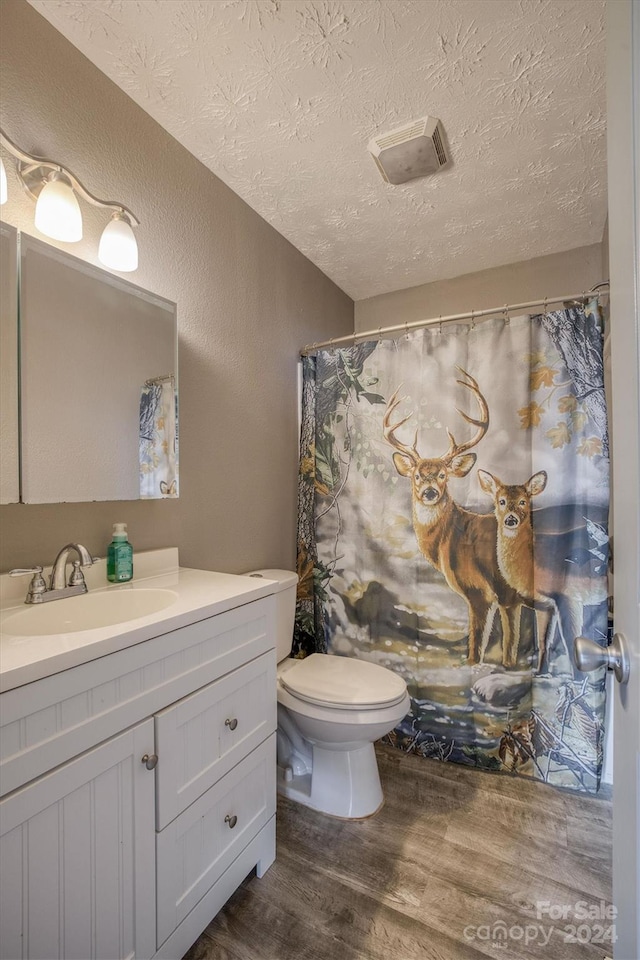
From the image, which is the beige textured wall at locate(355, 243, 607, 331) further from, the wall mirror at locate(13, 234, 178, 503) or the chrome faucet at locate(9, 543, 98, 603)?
the chrome faucet at locate(9, 543, 98, 603)

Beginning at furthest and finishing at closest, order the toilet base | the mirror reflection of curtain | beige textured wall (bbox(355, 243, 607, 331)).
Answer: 1. beige textured wall (bbox(355, 243, 607, 331))
2. the toilet base
3. the mirror reflection of curtain

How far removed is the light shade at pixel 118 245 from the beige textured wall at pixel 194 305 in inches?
1.7

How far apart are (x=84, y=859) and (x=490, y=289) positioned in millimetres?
2801

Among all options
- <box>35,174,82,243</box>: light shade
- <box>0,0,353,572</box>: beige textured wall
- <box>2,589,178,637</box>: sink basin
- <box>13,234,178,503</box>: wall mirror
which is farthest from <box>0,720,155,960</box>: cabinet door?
<box>35,174,82,243</box>: light shade

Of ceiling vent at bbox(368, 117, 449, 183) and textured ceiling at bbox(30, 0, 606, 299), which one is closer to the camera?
textured ceiling at bbox(30, 0, 606, 299)

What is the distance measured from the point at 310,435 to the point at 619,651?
1689 mm

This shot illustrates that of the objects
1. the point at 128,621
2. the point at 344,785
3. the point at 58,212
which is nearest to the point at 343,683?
the point at 344,785

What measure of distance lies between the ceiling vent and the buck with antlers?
80cm

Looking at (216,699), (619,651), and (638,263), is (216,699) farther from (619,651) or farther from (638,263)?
(638,263)

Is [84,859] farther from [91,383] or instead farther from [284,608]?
[91,383]

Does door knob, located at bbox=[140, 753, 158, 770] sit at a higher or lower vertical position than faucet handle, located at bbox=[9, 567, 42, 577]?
lower

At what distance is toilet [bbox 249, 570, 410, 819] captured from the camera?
1471 millimetres

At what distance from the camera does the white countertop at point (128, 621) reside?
740 mm

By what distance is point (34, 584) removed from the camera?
3.50 ft
